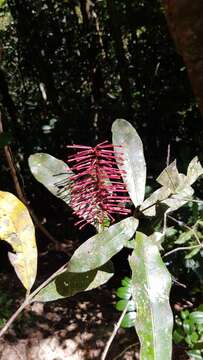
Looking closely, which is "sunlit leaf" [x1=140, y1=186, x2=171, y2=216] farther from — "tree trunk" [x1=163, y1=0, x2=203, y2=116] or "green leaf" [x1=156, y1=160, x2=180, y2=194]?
"tree trunk" [x1=163, y1=0, x2=203, y2=116]

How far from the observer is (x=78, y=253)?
0.60m

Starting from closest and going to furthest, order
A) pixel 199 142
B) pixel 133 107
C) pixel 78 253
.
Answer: pixel 78 253
pixel 199 142
pixel 133 107

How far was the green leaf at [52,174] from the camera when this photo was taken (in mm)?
758

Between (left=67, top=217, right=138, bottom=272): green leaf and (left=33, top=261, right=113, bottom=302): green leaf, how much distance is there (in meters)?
0.04

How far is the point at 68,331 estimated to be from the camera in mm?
2648

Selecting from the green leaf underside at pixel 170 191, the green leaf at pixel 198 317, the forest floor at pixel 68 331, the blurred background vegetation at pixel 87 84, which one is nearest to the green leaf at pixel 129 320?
the green leaf at pixel 198 317

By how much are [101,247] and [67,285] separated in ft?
0.26

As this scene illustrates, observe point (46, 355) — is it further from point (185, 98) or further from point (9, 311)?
point (185, 98)

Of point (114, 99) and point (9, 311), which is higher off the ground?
point (114, 99)

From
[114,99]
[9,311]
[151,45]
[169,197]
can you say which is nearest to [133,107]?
[114,99]

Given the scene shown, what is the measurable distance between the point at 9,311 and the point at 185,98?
1650 mm

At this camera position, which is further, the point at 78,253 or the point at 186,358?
the point at 186,358

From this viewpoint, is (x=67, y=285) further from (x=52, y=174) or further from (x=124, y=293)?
(x=124, y=293)

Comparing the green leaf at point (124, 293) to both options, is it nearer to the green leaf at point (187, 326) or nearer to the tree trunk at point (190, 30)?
the green leaf at point (187, 326)
